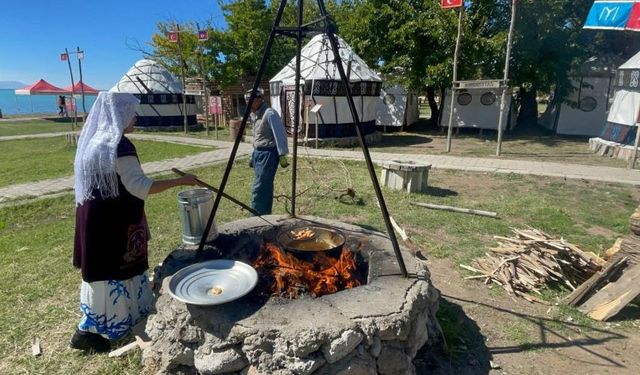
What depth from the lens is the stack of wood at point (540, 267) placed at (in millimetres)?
3898

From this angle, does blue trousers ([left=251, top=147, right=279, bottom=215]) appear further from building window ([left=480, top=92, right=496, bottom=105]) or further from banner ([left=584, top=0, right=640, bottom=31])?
building window ([left=480, top=92, right=496, bottom=105])

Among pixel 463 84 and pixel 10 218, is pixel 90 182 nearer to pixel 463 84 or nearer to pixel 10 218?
pixel 10 218

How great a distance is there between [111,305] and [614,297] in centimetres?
421

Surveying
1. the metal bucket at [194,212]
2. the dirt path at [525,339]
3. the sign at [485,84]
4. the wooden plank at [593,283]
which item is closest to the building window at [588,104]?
the sign at [485,84]

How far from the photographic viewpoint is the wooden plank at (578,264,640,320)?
10.9 feet

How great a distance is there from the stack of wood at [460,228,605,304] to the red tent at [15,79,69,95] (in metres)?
30.2

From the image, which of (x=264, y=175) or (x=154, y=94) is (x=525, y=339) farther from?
(x=154, y=94)

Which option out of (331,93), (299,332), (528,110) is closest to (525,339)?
(299,332)

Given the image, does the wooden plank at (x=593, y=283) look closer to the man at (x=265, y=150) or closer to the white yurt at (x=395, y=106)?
the man at (x=265, y=150)

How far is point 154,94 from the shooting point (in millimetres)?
19250

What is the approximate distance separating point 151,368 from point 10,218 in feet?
16.8

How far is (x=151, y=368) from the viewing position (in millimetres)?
2570

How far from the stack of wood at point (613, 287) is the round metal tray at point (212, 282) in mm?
3068

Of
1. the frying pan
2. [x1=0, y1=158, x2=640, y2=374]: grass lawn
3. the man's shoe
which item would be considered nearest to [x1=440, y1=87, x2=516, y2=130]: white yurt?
[x1=0, y1=158, x2=640, y2=374]: grass lawn
